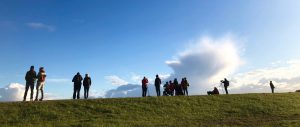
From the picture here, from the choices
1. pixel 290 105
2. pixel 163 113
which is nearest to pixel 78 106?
pixel 163 113

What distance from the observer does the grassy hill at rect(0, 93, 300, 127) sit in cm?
2800

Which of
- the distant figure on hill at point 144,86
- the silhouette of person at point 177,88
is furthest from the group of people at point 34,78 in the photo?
the silhouette of person at point 177,88

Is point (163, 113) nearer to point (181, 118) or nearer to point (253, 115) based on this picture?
point (181, 118)

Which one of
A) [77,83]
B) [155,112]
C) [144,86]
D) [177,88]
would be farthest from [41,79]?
[177,88]

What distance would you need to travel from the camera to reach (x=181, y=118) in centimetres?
3044

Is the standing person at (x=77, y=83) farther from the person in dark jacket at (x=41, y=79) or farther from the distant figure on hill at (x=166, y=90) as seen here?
the distant figure on hill at (x=166, y=90)

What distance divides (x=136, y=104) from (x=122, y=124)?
6319mm

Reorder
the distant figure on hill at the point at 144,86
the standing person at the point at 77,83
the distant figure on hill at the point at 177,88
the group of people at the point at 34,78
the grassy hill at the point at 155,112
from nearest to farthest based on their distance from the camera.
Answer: the grassy hill at the point at 155,112 → the group of people at the point at 34,78 → the standing person at the point at 77,83 → the distant figure on hill at the point at 144,86 → the distant figure on hill at the point at 177,88

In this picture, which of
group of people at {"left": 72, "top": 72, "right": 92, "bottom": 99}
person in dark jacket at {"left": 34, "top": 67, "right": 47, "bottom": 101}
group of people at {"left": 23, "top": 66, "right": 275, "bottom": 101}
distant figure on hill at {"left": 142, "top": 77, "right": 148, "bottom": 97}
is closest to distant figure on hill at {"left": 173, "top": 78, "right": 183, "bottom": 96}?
group of people at {"left": 23, "top": 66, "right": 275, "bottom": 101}

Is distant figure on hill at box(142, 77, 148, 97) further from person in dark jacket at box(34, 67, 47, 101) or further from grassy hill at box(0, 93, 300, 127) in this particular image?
person in dark jacket at box(34, 67, 47, 101)

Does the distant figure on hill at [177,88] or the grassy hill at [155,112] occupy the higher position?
the distant figure on hill at [177,88]

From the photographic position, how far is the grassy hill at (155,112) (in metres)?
28.0

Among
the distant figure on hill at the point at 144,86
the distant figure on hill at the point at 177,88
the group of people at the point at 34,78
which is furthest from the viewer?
the distant figure on hill at the point at 177,88

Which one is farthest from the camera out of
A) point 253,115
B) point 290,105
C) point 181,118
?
point 290,105
